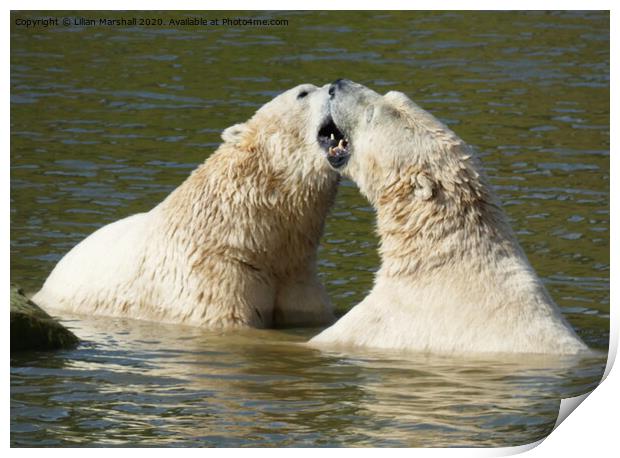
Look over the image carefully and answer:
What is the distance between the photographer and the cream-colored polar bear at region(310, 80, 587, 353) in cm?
1055

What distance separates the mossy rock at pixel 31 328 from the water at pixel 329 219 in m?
0.14

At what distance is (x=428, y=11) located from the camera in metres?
11.0

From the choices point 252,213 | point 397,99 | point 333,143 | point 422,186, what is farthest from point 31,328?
point 397,99

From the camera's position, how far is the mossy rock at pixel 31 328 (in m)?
10.8

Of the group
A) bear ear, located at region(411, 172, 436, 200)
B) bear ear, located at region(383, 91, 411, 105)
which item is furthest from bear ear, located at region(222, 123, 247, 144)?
bear ear, located at region(411, 172, 436, 200)

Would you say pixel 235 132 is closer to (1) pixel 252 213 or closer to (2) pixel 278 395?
(1) pixel 252 213

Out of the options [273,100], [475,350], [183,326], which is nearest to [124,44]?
[273,100]

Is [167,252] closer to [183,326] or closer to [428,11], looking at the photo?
[183,326]

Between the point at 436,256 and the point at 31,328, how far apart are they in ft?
8.39

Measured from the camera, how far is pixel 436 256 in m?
10.7

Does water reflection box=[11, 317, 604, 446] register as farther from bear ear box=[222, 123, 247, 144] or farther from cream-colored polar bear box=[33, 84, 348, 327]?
bear ear box=[222, 123, 247, 144]

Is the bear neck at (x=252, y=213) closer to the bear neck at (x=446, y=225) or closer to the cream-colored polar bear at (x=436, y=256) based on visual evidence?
the cream-colored polar bear at (x=436, y=256)

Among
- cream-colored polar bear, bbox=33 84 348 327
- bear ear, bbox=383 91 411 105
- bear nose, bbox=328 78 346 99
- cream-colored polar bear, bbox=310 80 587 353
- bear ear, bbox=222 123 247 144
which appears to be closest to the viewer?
cream-colored polar bear, bbox=310 80 587 353

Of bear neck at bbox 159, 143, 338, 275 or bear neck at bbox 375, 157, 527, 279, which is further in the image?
bear neck at bbox 159, 143, 338, 275
